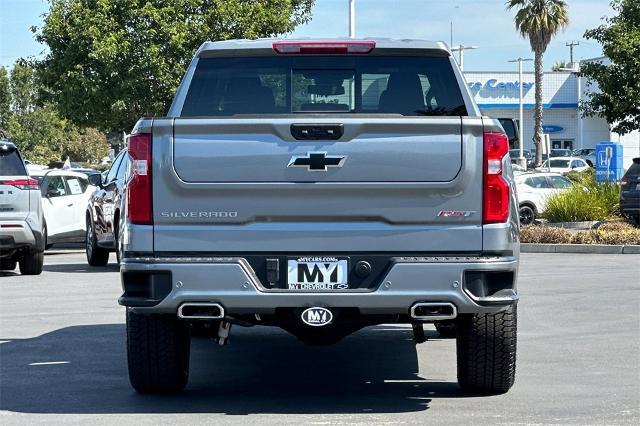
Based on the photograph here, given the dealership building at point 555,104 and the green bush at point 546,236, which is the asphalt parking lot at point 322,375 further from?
the dealership building at point 555,104

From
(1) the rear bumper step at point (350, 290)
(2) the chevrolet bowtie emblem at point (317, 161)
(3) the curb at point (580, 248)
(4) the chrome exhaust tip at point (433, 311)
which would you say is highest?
(2) the chevrolet bowtie emblem at point (317, 161)

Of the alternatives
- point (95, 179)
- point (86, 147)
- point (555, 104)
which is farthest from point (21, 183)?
point (86, 147)

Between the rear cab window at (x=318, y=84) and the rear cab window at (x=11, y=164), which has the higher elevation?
the rear cab window at (x=318, y=84)

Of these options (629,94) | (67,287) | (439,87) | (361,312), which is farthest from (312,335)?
(629,94)

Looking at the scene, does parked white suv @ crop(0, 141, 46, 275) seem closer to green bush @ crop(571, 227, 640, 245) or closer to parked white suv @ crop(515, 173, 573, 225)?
green bush @ crop(571, 227, 640, 245)

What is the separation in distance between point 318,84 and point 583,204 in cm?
2282

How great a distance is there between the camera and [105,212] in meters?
19.3

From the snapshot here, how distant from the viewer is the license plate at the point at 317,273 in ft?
24.3

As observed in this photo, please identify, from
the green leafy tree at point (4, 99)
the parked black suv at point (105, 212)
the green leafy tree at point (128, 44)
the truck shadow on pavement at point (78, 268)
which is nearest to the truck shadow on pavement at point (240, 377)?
the parked black suv at point (105, 212)

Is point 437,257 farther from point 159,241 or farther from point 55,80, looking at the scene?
point 55,80

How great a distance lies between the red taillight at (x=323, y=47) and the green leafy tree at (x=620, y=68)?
3643 centimetres

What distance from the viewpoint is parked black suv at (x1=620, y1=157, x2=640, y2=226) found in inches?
1148

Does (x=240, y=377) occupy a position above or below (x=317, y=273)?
below

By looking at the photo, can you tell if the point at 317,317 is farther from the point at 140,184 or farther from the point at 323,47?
the point at 323,47
